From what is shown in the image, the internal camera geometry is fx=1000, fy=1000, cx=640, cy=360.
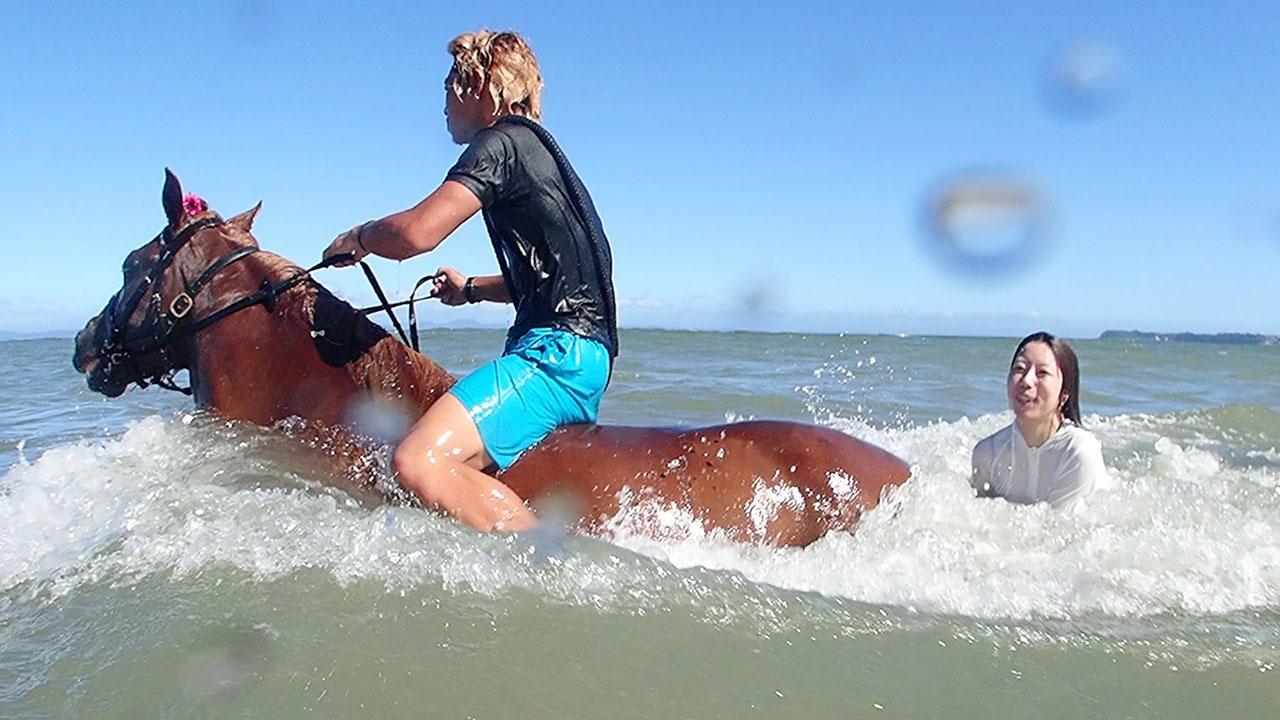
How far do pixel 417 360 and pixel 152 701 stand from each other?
1.97m

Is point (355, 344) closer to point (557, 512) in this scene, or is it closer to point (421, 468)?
point (421, 468)

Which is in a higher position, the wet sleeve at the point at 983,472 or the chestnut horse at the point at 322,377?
the chestnut horse at the point at 322,377

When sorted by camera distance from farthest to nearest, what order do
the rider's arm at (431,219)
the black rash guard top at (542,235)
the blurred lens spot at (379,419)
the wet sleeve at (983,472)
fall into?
the wet sleeve at (983,472)
the blurred lens spot at (379,419)
the black rash guard top at (542,235)
the rider's arm at (431,219)

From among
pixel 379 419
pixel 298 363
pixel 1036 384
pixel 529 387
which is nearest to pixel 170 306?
pixel 298 363

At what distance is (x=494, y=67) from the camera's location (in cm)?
356

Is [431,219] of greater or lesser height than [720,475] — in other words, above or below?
above

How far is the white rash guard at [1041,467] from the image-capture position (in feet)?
14.4

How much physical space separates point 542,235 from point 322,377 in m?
1.15

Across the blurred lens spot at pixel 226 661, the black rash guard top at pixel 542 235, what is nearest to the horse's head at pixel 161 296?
the black rash guard top at pixel 542 235

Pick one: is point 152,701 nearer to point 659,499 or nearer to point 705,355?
point 659,499

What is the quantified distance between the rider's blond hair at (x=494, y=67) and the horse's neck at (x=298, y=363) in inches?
44.2

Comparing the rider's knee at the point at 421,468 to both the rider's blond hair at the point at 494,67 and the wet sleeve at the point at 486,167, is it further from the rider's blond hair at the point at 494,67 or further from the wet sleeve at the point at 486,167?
the rider's blond hair at the point at 494,67

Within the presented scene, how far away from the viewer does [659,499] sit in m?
3.76

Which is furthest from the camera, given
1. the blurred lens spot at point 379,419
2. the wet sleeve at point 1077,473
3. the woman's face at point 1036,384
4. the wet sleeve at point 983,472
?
the wet sleeve at point 983,472
